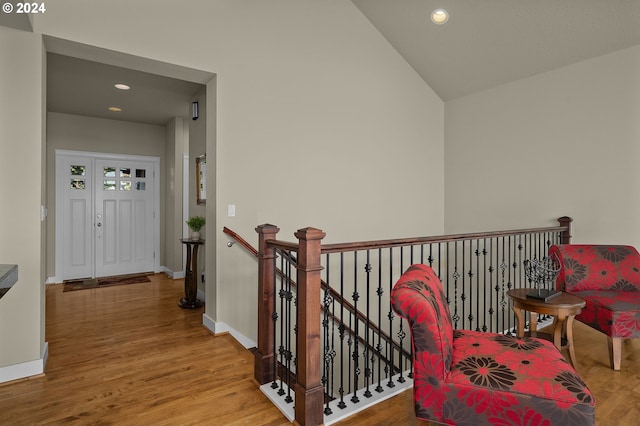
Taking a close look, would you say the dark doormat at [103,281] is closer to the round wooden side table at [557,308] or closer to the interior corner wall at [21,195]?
the interior corner wall at [21,195]

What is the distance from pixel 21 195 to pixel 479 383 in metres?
3.04

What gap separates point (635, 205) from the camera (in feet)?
11.5

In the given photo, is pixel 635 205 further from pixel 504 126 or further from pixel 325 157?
pixel 325 157

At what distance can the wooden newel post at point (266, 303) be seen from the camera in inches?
91.5

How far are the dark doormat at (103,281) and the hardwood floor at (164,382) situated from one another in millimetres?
1781

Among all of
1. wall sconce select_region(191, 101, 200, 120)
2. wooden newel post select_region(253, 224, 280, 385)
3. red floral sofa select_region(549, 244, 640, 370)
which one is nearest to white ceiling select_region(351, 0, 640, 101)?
red floral sofa select_region(549, 244, 640, 370)

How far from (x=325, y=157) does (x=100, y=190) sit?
4428 millimetres

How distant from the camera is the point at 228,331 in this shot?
132 inches

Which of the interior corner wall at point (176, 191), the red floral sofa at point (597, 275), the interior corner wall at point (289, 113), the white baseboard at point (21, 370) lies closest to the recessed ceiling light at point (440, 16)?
the interior corner wall at point (289, 113)

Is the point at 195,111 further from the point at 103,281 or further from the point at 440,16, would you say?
the point at 103,281

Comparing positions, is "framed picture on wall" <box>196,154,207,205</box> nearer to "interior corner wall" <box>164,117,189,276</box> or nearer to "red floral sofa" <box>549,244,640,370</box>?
"interior corner wall" <box>164,117,189,276</box>

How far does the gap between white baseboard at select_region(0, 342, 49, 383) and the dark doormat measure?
10.6 feet

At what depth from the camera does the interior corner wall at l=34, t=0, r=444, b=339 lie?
10.0 ft

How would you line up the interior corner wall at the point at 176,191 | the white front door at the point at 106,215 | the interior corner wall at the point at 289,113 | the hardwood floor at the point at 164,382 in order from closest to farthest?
the hardwood floor at the point at 164,382
the interior corner wall at the point at 289,113
the white front door at the point at 106,215
the interior corner wall at the point at 176,191
